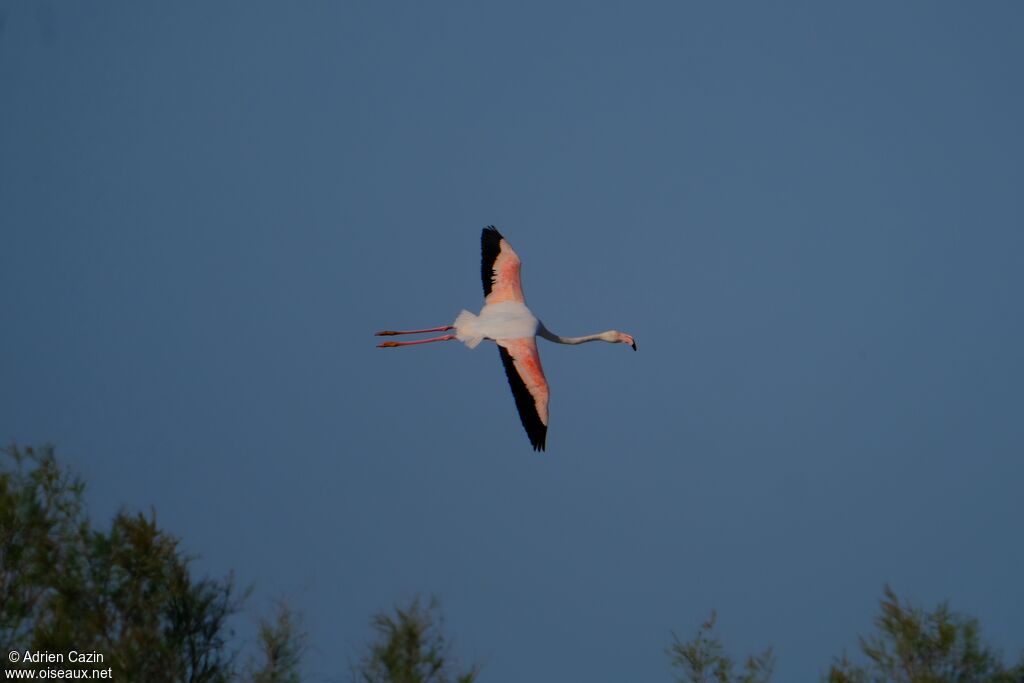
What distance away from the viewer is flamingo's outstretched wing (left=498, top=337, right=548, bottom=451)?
21.6 metres

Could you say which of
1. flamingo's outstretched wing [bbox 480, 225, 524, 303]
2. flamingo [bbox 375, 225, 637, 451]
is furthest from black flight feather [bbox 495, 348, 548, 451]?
flamingo's outstretched wing [bbox 480, 225, 524, 303]

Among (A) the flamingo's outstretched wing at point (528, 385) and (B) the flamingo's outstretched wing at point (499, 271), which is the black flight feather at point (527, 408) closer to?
(A) the flamingo's outstretched wing at point (528, 385)

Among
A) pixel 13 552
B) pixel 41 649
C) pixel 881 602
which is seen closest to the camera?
pixel 41 649

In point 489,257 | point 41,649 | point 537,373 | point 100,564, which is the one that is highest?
point 489,257

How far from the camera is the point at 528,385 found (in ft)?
71.7

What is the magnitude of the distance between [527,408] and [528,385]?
32 centimetres

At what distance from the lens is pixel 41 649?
20.8 m

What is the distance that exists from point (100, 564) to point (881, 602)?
36.4ft

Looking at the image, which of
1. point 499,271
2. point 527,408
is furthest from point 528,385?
point 499,271

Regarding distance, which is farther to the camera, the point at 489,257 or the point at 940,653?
the point at 489,257

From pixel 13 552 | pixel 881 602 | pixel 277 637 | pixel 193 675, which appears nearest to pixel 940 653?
pixel 881 602

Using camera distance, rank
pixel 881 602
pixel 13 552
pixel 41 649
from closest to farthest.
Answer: pixel 41 649 → pixel 881 602 → pixel 13 552

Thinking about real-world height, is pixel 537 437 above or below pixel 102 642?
above

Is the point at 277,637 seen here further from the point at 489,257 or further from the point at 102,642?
the point at 489,257
